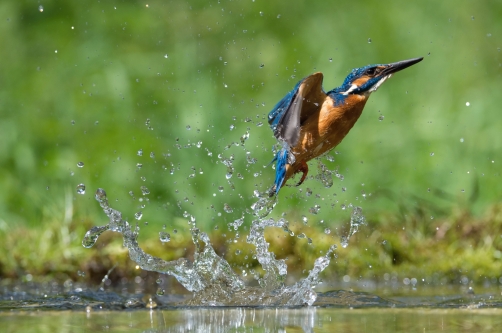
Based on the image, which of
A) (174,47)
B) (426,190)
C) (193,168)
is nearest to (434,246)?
(426,190)

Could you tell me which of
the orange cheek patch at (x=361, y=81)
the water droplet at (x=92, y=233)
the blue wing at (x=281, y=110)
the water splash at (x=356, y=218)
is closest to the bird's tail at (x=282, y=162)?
the blue wing at (x=281, y=110)

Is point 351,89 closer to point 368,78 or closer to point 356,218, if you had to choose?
point 368,78

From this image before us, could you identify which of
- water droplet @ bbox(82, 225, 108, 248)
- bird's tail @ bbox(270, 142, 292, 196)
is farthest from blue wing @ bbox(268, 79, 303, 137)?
water droplet @ bbox(82, 225, 108, 248)

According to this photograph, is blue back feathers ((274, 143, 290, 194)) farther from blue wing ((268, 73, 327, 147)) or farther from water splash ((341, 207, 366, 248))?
water splash ((341, 207, 366, 248))

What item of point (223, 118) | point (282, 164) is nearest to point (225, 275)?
point (282, 164)

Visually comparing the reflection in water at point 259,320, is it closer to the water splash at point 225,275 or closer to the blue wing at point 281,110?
the water splash at point 225,275

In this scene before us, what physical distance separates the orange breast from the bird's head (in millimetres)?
94

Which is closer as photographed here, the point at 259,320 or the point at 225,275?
the point at 259,320

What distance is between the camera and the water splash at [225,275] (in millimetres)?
3811

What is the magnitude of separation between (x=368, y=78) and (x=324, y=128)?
396mm

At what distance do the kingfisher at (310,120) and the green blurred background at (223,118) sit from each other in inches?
40.8

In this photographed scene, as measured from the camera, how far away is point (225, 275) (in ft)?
13.7

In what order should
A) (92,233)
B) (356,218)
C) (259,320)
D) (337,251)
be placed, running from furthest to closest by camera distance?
(337,251) → (356,218) → (92,233) → (259,320)

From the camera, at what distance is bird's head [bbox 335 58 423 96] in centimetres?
416
